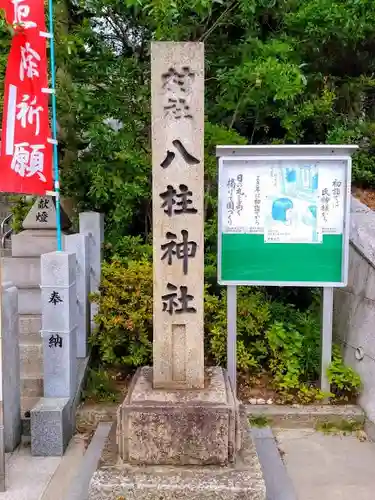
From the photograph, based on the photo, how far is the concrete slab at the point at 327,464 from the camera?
12.0 feet

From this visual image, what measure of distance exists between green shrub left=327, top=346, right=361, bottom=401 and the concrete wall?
0.27ft

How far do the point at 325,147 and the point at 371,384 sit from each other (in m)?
2.28

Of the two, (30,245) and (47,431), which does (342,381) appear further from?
(30,245)

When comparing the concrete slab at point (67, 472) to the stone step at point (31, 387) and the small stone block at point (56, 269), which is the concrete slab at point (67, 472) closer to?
the stone step at point (31, 387)

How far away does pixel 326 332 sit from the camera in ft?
16.2

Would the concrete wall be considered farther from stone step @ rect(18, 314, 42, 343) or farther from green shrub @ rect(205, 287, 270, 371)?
stone step @ rect(18, 314, 42, 343)

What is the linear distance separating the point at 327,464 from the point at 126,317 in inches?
91.0

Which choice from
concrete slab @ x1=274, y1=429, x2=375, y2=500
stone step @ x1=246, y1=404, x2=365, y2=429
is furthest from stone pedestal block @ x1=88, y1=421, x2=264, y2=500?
stone step @ x1=246, y1=404, x2=365, y2=429

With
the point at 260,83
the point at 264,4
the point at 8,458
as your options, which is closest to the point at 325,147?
the point at 260,83

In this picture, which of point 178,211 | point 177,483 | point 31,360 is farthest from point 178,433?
point 31,360

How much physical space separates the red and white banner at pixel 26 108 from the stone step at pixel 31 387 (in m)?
1.82

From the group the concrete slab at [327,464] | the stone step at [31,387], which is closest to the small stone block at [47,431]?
the stone step at [31,387]

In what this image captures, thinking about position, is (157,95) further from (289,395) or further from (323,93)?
(323,93)

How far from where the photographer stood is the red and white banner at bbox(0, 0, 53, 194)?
4.31 meters
